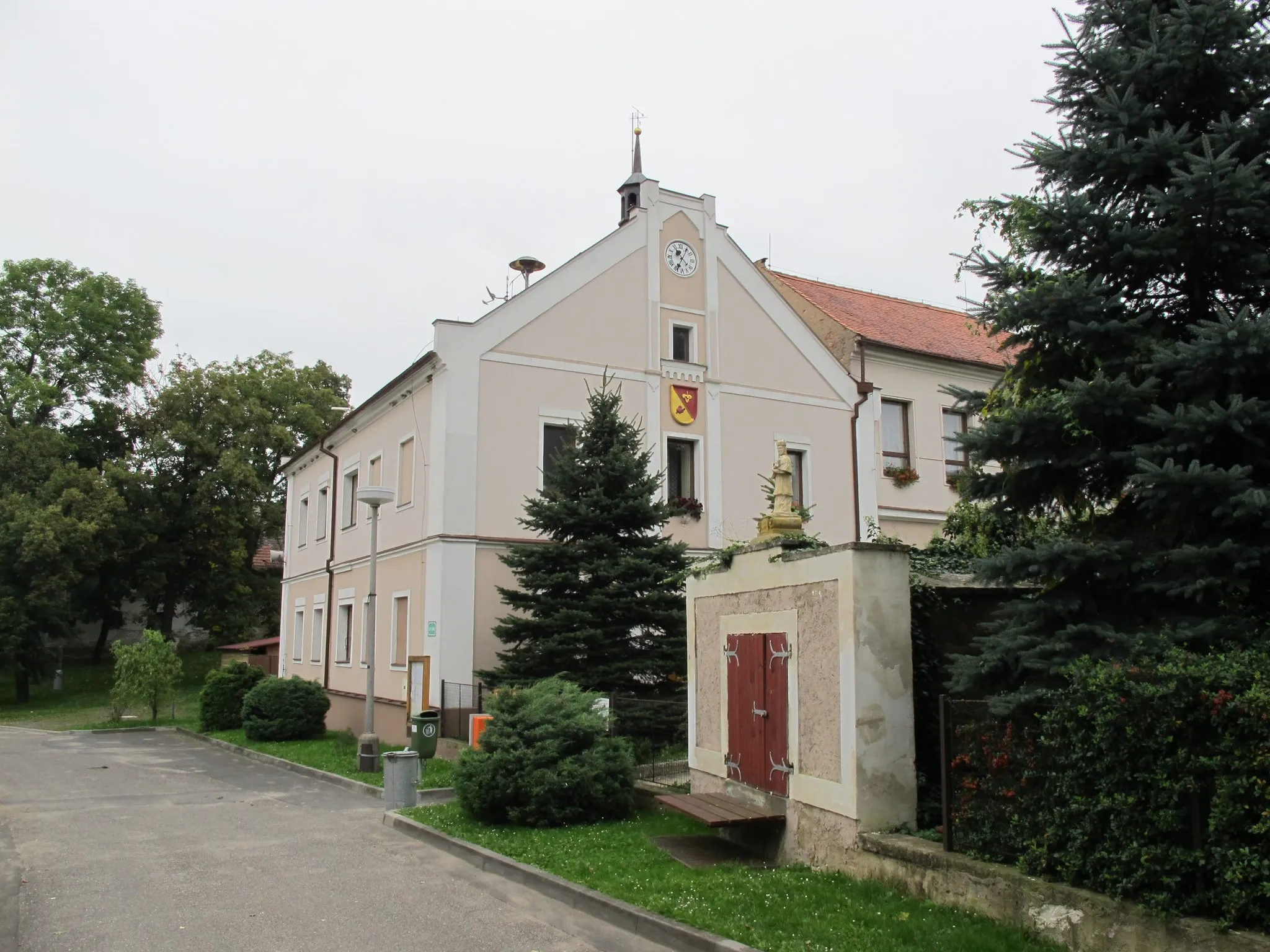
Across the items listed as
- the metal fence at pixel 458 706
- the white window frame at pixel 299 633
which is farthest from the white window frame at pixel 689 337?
the white window frame at pixel 299 633

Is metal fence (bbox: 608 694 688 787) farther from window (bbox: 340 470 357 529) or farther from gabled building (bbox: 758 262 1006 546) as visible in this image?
window (bbox: 340 470 357 529)

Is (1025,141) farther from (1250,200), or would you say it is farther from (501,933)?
(501,933)

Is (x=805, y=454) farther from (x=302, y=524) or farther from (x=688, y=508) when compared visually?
(x=302, y=524)

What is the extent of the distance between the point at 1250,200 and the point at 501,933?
7.22 m

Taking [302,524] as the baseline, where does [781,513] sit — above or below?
below

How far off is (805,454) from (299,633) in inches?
665

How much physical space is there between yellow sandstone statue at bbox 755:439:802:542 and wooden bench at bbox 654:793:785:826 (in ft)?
8.47

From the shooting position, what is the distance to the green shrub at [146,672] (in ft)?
100

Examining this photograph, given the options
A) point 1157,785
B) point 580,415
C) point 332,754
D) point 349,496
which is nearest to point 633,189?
point 580,415

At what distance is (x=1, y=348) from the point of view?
143 ft

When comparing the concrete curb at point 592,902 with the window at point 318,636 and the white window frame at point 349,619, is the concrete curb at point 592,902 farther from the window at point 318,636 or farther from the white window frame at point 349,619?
the window at point 318,636

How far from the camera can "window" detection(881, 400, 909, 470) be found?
2802cm

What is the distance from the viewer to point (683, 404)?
950 inches

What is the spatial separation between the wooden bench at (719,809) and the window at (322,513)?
2195cm
